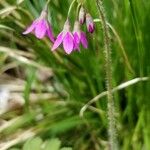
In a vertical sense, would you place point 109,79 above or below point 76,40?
below

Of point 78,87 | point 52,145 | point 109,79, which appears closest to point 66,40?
point 109,79

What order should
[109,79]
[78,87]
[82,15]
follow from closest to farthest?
[82,15] → [109,79] → [78,87]

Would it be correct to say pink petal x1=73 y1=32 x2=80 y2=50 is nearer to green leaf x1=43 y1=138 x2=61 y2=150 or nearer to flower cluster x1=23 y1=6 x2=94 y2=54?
flower cluster x1=23 y1=6 x2=94 y2=54

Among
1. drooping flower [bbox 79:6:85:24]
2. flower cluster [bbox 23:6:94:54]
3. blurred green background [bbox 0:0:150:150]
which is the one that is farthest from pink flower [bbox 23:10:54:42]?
blurred green background [bbox 0:0:150:150]

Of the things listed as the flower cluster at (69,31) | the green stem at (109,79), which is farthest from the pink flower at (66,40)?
the green stem at (109,79)

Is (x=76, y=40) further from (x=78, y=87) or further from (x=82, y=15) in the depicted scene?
(x=78, y=87)

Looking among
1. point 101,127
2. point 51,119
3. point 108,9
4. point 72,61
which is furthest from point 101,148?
point 108,9
